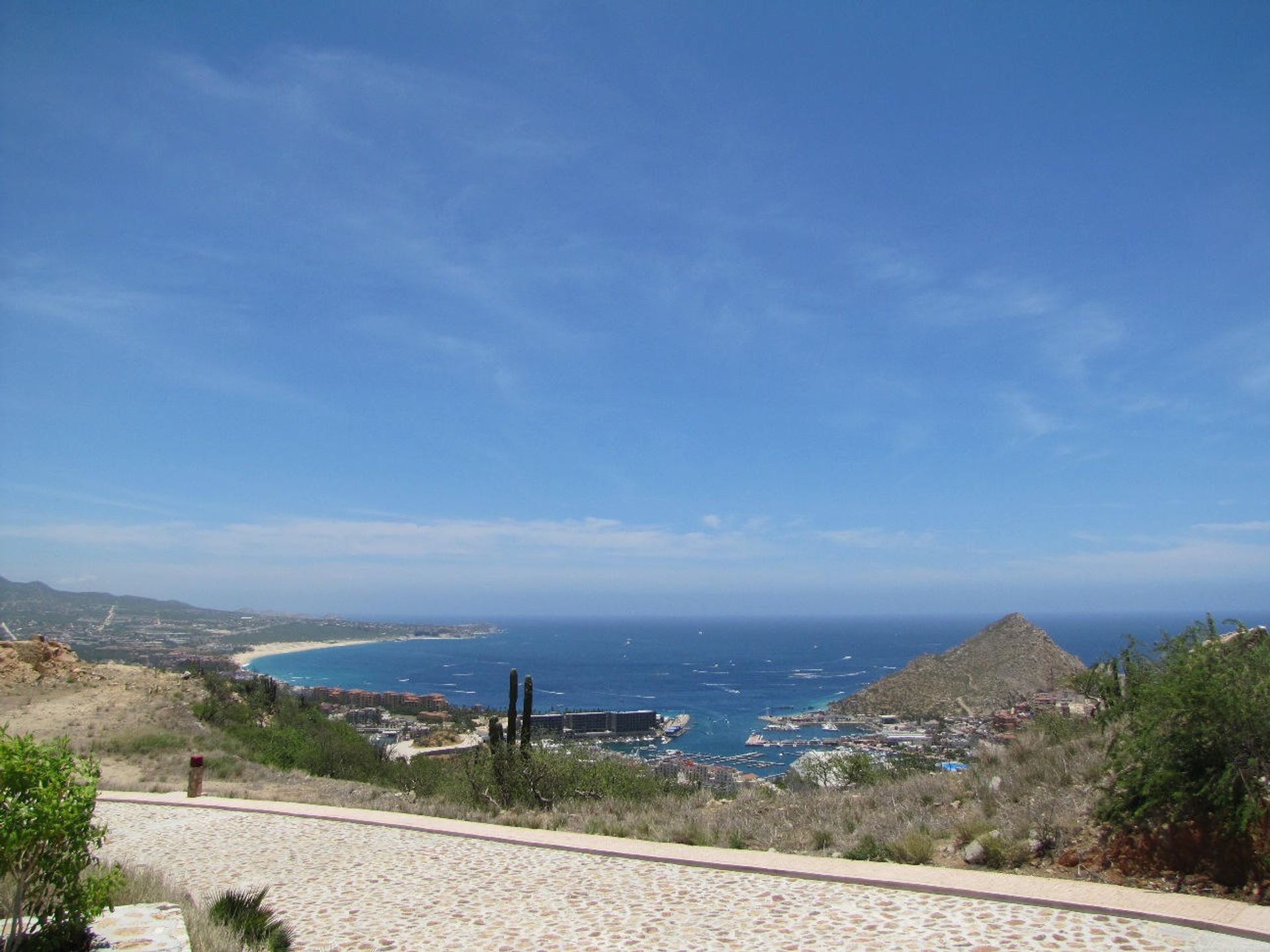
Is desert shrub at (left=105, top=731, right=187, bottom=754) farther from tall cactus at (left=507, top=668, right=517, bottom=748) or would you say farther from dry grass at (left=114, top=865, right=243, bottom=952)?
dry grass at (left=114, top=865, right=243, bottom=952)

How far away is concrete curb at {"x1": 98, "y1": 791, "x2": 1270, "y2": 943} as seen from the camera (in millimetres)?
6293

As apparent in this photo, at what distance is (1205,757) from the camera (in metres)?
7.56

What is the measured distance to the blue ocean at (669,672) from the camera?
2953 inches

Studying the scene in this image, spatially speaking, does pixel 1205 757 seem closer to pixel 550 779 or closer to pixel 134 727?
Result: pixel 550 779

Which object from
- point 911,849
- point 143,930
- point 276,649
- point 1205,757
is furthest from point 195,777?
point 276,649

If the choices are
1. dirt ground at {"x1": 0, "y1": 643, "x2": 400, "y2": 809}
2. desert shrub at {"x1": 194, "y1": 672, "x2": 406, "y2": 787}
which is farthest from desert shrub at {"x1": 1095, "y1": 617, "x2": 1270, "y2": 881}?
desert shrub at {"x1": 194, "y1": 672, "x2": 406, "y2": 787}

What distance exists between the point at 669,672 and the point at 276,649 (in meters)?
86.5

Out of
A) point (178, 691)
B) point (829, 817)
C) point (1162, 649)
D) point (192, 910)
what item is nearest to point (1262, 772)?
point (1162, 649)

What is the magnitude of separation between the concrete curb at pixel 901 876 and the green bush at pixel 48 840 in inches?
239

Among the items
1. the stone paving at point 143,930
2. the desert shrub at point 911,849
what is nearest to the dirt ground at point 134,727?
the stone paving at point 143,930

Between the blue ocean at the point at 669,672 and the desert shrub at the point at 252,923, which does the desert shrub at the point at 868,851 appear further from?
the blue ocean at the point at 669,672

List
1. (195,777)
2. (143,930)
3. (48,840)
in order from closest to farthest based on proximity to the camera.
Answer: (48,840) < (143,930) < (195,777)

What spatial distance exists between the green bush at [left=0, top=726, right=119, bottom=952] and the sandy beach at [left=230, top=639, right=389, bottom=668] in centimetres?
11956

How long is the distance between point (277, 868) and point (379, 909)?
267 cm
